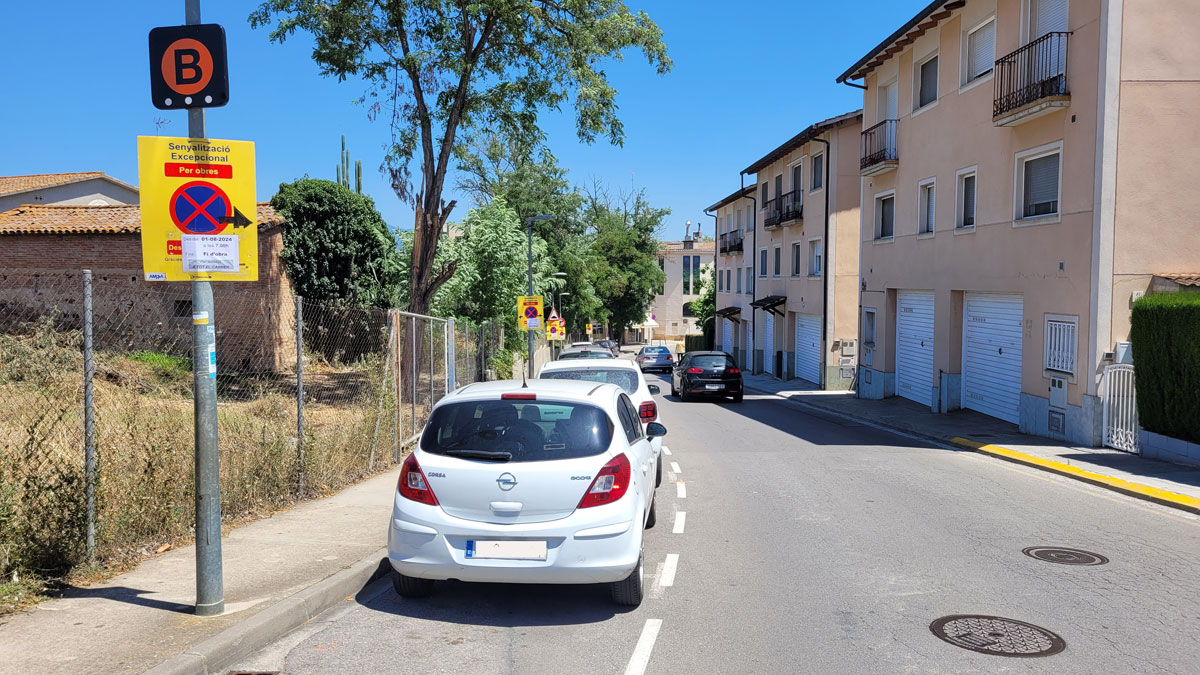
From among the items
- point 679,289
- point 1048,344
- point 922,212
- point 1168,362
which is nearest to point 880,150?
point 922,212

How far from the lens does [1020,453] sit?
14.1m

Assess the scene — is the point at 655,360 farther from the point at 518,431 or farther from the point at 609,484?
the point at 609,484

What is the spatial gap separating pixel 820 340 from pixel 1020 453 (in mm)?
19206

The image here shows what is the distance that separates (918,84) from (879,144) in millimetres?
2264

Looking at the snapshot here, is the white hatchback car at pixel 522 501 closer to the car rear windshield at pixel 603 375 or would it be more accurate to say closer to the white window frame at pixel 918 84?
the car rear windshield at pixel 603 375

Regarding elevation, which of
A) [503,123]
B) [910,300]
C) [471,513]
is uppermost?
[503,123]

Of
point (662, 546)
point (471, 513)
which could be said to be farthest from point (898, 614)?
point (471, 513)

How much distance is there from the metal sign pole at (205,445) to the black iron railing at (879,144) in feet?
70.5

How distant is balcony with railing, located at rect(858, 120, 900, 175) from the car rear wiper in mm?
20644

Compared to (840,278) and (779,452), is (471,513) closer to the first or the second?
(779,452)

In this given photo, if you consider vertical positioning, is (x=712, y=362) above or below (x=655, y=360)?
above

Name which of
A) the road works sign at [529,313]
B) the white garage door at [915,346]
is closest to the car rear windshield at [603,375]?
the white garage door at [915,346]

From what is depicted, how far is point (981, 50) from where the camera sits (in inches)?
763

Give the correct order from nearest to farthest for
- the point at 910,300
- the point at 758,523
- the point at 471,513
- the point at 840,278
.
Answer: the point at 471,513
the point at 758,523
the point at 910,300
the point at 840,278
